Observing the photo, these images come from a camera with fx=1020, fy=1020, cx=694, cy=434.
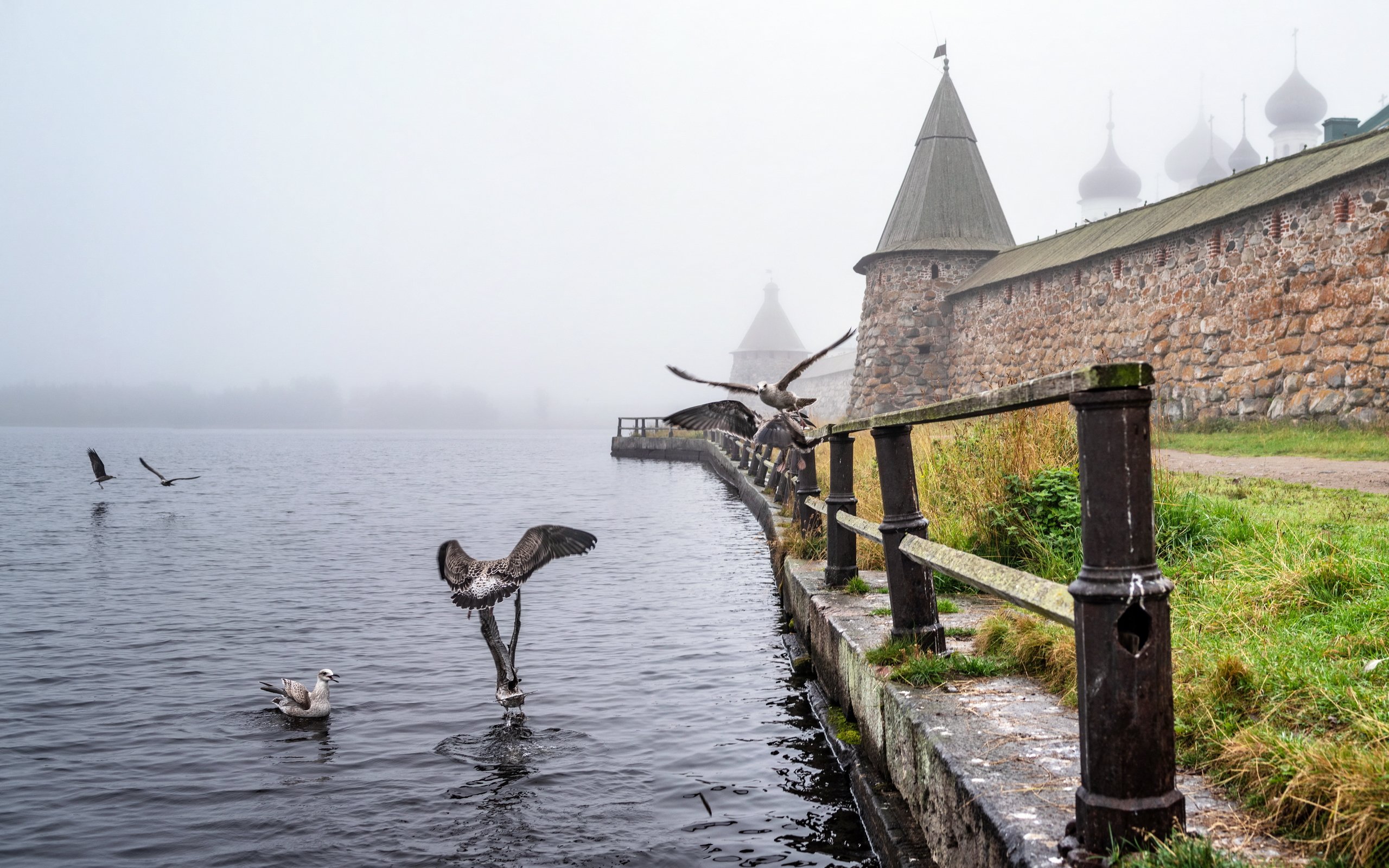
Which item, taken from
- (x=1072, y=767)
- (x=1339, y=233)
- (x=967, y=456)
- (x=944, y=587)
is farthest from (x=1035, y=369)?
(x=1072, y=767)

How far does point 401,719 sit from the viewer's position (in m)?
7.29

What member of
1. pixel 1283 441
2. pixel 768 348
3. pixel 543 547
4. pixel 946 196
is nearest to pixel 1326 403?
pixel 1283 441

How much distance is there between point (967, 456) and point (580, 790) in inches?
169

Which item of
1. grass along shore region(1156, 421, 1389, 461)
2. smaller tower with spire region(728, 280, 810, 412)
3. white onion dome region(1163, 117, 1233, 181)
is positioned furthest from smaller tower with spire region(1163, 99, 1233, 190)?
grass along shore region(1156, 421, 1389, 461)

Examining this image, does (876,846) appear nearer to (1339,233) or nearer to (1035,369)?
(1339,233)

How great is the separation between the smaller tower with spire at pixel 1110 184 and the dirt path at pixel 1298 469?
66.7m

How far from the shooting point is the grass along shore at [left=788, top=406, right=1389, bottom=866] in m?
2.58

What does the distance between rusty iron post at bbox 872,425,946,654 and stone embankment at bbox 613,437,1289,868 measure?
0.92 ft

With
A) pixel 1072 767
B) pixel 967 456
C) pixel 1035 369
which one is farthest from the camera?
pixel 1035 369

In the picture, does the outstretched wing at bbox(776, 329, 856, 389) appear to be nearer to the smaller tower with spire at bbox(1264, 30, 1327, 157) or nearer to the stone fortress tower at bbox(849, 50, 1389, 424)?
the stone fortress tower at bbox(849, 50, 1389, 424)

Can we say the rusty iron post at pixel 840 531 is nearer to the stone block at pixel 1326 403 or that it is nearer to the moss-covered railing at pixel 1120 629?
the moss-covered railing at pixel 1120 629

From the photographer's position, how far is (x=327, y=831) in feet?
17.4

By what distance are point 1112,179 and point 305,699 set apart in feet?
257

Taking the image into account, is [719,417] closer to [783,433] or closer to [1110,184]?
[783,433]
